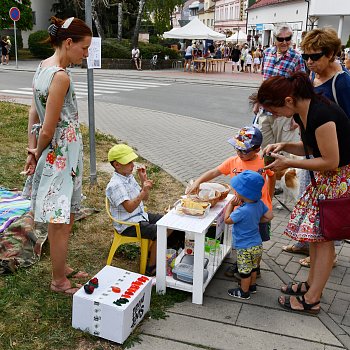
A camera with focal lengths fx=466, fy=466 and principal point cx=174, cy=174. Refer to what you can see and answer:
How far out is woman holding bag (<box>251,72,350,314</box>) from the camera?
9.50 feet

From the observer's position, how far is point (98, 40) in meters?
5.34

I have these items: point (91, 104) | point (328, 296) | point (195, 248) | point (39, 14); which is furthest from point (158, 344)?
point (39, 14)

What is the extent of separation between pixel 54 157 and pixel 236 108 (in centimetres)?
1117

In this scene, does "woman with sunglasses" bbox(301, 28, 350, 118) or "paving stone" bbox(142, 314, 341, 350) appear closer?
"paving stone" bbox(142, 314, 341, 350)

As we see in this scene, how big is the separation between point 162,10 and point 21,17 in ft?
48.9

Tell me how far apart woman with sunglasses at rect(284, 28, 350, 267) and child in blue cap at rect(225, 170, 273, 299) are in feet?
2.89

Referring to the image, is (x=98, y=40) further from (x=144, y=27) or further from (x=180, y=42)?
(x=180, y=42)

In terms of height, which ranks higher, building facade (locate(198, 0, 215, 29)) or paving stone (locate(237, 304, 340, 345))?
building facade (locate(198, 0, 215, 29))

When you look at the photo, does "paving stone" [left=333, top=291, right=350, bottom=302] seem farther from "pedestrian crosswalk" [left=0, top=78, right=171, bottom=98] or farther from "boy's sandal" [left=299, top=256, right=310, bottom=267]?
"pedestrian crosswalk" [left=0, top=78, right=171, bottom=98]

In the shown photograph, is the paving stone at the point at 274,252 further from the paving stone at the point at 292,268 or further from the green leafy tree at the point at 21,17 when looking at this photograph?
the green leafy tree at the point at 21,17

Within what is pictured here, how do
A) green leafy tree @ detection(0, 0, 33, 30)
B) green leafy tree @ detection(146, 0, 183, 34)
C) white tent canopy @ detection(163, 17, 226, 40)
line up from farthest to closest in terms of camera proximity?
green leafy tree @ detection(146, 0, 183, 34), green leafy tree @ detection(0, 0, 33, 30), white tent canopy @ detection(163, 17, 226, 40)

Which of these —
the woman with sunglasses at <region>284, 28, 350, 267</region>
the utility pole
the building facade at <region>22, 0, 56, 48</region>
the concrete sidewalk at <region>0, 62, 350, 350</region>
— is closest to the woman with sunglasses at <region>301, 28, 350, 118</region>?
the woman with sunglasses at <region>284, 28, 350, 267</region>

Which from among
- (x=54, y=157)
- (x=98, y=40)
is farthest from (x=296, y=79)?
(x=98, y=40)

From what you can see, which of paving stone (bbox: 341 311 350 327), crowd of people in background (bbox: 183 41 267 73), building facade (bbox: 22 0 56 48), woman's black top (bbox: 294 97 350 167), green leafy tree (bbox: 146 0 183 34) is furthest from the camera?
green leafy tree (bbox: 146 0 183 34)
